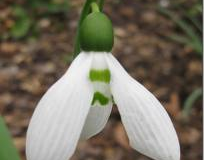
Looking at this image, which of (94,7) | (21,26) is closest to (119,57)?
(21,26)

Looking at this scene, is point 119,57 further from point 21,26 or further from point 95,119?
point 95,119

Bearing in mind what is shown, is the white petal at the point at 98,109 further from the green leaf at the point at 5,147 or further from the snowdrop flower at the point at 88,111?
the green leaf at the point at 5,147

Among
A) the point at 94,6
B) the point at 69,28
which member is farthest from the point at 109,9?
the point at 94,6

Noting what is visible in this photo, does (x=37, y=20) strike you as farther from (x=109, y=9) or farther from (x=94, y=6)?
(x=94, y=6)

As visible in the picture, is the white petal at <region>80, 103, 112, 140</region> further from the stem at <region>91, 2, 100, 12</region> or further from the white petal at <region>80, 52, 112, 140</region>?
the stem at <region>91, 2, 100, 12</region>

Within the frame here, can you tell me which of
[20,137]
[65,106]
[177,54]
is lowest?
[20,137]
